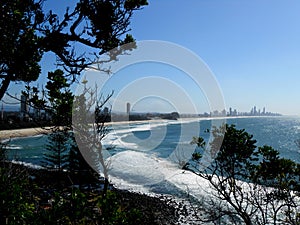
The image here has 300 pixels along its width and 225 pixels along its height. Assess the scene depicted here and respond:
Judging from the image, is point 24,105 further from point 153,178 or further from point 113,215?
point 153,178

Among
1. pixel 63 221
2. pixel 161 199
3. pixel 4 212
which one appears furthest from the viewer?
pixel 161 199

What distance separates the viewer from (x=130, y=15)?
11.8 ft

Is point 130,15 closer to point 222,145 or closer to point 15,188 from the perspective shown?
point 222,145

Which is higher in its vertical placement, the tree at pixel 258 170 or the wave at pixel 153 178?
the tree at pixel 258 170

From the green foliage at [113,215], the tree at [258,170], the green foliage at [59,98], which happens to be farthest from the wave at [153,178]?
the green foliage at [113,215]

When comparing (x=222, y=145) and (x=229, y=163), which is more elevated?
(x=222, y=145)

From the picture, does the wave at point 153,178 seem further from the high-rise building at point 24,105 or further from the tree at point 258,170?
the tree at point 258,170

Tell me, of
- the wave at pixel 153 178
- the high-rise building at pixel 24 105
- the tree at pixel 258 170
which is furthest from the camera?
the wave at pixel 153 178

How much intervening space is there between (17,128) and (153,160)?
141 ft

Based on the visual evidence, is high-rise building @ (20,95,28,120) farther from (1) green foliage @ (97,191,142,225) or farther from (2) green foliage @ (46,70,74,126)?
(1) green foliage @ (97,191,142,225)

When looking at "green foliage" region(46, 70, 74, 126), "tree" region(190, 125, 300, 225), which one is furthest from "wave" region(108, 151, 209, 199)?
"tree" region(190, 125, 300, 225)

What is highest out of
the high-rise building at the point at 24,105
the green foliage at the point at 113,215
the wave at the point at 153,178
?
the high-rise building at the point at 24,105

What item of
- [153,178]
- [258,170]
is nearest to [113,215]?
[258,170]

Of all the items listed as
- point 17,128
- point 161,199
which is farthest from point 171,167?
point 17,128
